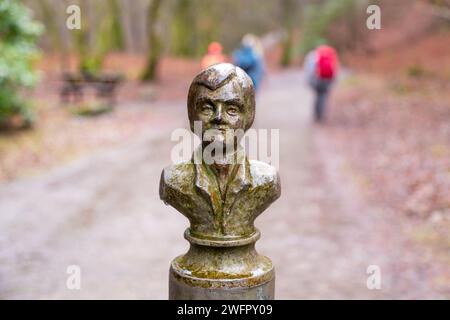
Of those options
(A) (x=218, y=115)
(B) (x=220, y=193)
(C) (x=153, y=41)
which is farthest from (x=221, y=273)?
(C) (x=153, y=41)

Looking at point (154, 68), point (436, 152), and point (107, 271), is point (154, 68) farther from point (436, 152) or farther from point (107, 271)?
point (107, 271)

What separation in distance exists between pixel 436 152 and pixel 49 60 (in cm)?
2561

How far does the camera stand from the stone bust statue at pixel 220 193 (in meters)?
3.04

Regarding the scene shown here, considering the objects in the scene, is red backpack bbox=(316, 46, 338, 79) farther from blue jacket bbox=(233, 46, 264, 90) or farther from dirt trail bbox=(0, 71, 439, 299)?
dirt trail bbox=(0, 71, 439, 299)

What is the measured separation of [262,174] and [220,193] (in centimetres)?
26

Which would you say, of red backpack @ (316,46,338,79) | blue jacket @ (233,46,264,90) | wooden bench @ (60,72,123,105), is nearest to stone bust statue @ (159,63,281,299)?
blue jacket @ (233,46,264,90)

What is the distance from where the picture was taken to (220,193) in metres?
3.10

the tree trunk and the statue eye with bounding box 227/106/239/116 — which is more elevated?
the tree trunk

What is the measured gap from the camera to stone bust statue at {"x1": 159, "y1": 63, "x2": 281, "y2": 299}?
304 cm

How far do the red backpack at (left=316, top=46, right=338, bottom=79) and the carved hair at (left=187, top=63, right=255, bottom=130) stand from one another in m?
→ 12.6

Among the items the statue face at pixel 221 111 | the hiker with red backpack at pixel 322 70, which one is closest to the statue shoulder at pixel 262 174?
the statue face at pixel 221 111

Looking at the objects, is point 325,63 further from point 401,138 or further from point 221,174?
point 221,174
